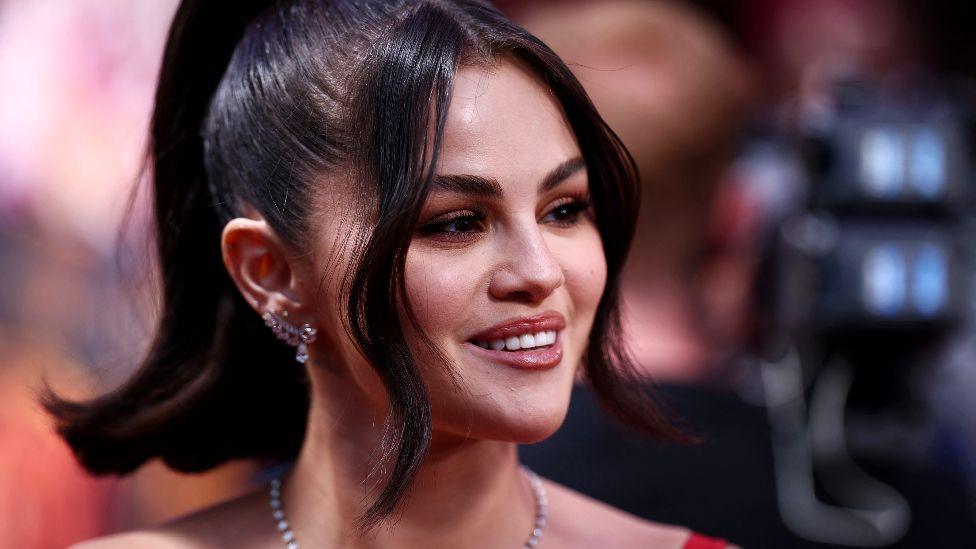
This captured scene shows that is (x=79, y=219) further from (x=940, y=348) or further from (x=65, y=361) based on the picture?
(x=940, y=348)

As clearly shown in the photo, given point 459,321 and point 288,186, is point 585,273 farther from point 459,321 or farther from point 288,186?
point 288,186

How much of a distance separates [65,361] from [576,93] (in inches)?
67.7

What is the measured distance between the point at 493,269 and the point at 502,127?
0.16 meters

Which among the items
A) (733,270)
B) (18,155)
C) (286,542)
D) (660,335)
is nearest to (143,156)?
(286,542)

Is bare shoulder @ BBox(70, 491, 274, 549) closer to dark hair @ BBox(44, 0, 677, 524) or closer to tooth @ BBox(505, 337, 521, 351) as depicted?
dark hair @ BBox(44, 0, 677, 524)

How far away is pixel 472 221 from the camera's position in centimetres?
129

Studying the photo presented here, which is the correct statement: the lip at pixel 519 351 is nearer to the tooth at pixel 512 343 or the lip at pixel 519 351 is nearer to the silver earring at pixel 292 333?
the tooth at pixel 512 343

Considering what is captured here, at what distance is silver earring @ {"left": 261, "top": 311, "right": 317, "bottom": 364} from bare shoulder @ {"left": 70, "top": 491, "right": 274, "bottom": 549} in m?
0.27

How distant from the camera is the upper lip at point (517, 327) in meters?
1.29

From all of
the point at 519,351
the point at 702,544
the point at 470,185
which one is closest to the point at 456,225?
the point at 470,185

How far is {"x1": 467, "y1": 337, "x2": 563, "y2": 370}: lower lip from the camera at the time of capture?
4.23 feet

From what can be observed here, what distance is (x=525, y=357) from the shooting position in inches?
51.1

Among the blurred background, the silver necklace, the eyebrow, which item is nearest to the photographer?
the eyebrow

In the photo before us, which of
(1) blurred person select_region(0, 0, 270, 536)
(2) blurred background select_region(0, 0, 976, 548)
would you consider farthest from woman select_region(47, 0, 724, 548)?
(1) blurred person select_region(0, 0, 270, 536)
